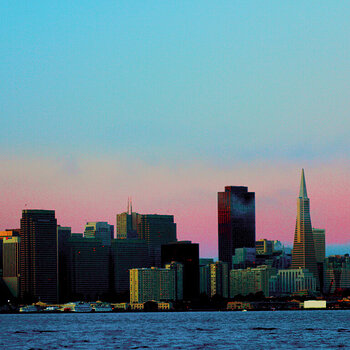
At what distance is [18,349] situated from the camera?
12525 cm

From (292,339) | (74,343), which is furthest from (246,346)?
(74,343)

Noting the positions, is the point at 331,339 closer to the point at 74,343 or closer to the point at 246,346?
the point at 246,346

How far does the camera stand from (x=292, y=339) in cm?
14462

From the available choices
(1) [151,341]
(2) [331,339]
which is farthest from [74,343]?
(2) [331,339]

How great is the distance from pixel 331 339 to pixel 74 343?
131 feet

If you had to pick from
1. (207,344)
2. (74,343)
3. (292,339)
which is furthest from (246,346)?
(74,343)

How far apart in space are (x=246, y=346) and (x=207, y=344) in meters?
6.79

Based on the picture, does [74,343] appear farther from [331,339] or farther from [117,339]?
[331,339]

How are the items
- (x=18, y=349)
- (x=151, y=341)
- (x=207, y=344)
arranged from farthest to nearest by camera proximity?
(x=151, y=341), (x=207, y=344), (x=18, y=349)

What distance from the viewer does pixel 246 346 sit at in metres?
130

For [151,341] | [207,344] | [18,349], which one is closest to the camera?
[18,349]

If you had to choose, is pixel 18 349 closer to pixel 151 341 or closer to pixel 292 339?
pixel 151 341

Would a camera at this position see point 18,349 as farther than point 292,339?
No

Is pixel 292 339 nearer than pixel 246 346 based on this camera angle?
No
